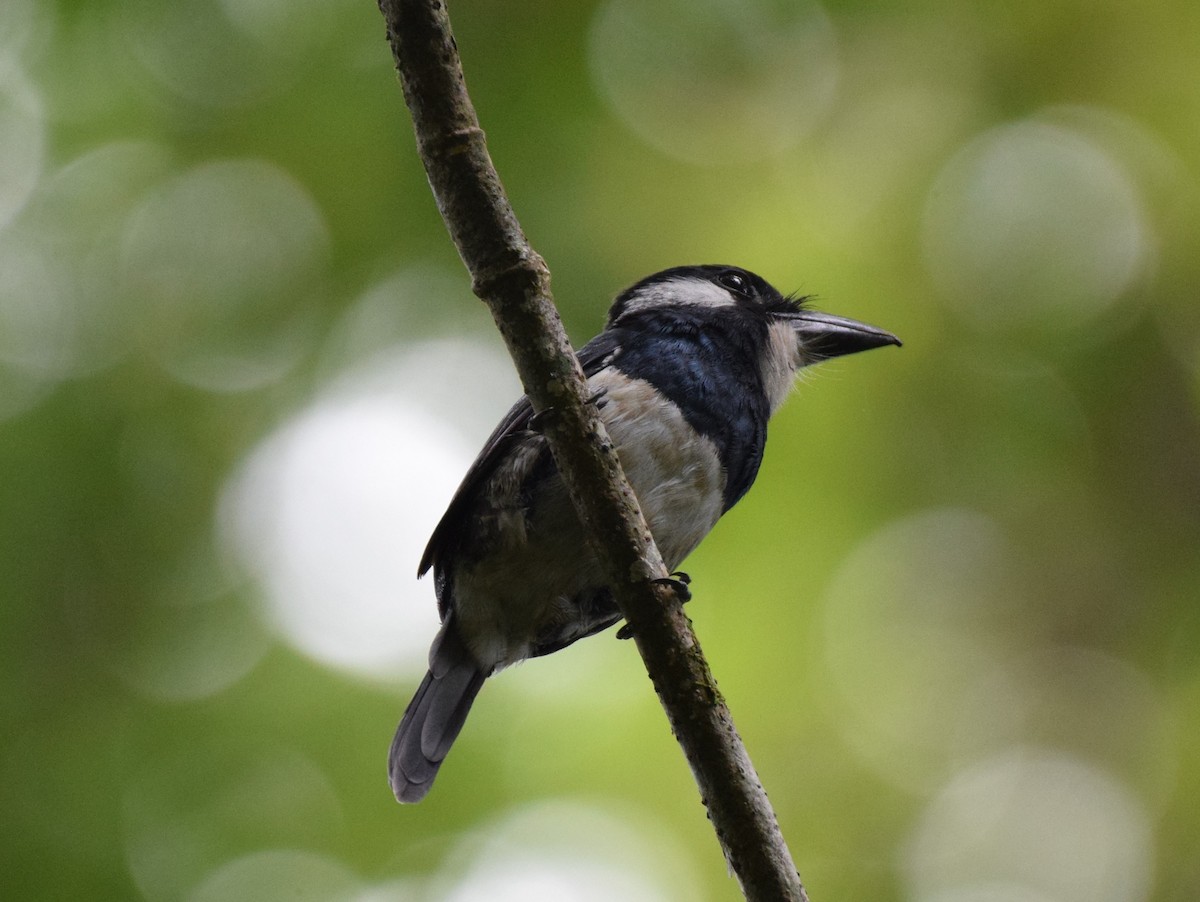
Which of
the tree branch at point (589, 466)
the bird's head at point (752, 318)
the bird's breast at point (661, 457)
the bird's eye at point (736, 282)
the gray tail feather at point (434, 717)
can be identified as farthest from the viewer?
the bird's eye at point (736, 282)

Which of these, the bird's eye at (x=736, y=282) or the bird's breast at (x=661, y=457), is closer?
the bird's breast at (x=661, y=457)

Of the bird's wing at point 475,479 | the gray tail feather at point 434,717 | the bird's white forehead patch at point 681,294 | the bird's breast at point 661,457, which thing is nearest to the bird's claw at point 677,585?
the bird's breast at point 661,457

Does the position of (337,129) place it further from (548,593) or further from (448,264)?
(548,593)

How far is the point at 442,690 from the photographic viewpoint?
3.06 m

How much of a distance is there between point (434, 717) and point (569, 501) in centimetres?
67

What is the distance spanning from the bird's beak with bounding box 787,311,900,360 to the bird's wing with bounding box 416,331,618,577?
71 centimetres

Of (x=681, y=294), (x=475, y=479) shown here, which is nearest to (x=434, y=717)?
(x=475, y=479)

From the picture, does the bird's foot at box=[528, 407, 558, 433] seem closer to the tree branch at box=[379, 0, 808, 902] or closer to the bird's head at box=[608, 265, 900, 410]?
the tree branch at box=[379, 0, 808, 902]

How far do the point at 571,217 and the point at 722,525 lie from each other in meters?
1.21

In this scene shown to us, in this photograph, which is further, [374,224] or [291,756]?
[374,224]

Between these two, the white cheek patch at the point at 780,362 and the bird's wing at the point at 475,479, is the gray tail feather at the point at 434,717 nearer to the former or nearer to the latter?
the bird's wing at the point at 475,479

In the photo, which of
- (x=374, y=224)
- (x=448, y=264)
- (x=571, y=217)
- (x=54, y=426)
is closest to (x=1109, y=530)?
(x=571, y=217)

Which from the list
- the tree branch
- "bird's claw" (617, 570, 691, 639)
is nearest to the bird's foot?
the tree branch

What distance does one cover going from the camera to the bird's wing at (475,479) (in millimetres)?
2869
